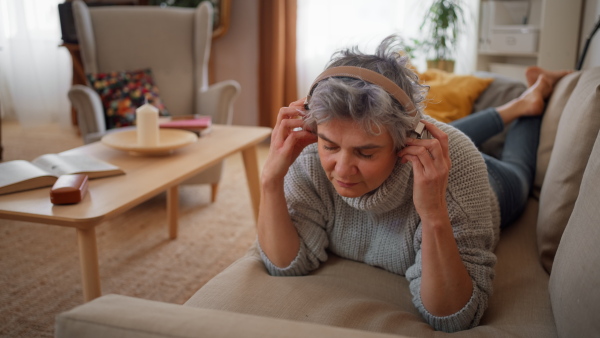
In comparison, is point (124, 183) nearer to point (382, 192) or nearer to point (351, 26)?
point (382, 192)

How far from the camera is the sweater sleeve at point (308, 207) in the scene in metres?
1.14

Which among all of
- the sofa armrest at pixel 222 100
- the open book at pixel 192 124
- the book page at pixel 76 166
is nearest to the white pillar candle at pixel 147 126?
the book page at pixel 76 166

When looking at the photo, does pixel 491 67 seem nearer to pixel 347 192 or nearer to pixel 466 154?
pixel 466 154

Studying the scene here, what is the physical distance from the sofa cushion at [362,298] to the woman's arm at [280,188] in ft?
0.20

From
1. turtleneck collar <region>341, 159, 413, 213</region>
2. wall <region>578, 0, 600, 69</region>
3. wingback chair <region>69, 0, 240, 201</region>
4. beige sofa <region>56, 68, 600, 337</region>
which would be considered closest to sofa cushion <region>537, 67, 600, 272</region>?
beige sofa <region>56, 68, 600, 337</region>

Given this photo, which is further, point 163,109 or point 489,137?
point 163,109

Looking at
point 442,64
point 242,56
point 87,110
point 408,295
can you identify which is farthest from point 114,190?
point 242,56

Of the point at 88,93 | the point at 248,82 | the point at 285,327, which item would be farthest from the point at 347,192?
the point at 248,82

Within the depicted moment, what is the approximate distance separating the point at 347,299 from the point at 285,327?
43 centimetres

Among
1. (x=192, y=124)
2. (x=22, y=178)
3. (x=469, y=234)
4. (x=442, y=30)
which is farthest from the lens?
(x=442, y=30)

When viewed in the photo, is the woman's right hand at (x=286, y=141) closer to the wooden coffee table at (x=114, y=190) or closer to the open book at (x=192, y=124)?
the wooden coffee table at (x=114, y=190)

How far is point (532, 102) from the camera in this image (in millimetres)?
1590

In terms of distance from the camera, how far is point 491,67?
10.3ft

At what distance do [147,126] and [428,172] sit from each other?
1126 mm
